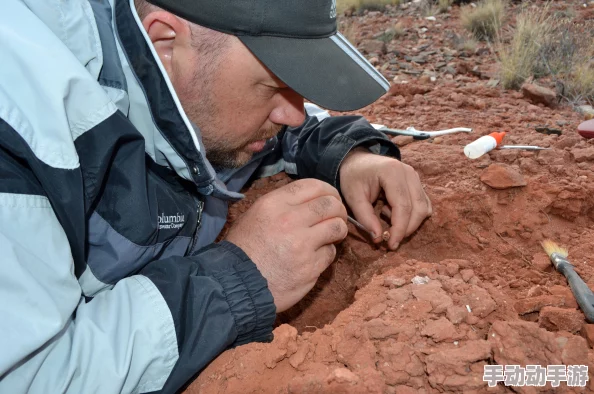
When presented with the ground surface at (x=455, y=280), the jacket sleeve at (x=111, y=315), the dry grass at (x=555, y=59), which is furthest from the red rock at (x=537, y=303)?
the dry grass at (x=555, y=59)

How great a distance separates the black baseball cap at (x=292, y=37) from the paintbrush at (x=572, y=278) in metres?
0.81

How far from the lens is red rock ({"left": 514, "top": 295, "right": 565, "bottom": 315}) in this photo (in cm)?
145

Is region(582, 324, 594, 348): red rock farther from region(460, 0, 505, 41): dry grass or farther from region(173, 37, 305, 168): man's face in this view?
region(460, 0, 505, 41): dry grass

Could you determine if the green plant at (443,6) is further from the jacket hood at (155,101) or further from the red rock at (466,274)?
the jacket hood at (155,101)

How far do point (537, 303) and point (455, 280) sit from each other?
23 cm

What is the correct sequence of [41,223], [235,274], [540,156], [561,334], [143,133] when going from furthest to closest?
[540,156] < [143,133] < [235,274] < [561,334] < [41,223]

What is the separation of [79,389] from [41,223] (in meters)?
0.38

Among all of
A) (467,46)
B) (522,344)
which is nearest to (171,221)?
(522,344)

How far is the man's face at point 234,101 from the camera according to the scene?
1.46 metres

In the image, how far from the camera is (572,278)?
5.14ft

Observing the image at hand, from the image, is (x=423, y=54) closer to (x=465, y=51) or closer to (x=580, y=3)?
(x=465, y=51)

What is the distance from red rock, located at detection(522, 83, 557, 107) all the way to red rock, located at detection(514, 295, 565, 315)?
240 centimetres

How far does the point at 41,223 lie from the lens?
1.13m

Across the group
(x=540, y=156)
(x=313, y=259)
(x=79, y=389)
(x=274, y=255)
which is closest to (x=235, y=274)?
(x=274, y=255)
